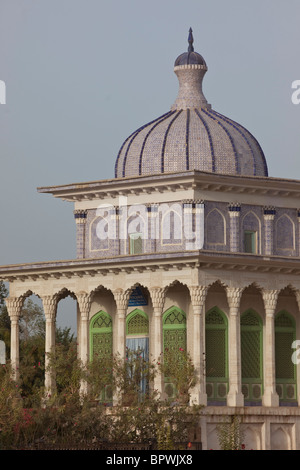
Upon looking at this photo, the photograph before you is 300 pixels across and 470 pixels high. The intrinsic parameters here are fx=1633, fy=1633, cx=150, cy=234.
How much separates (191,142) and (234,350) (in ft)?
28.6

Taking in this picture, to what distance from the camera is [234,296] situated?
55938 mm

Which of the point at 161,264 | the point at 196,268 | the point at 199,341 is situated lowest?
the point at 199,341

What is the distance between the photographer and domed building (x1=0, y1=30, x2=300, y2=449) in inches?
2191

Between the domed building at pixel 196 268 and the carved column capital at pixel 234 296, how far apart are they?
3 cm

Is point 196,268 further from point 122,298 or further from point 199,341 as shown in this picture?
point 122,298

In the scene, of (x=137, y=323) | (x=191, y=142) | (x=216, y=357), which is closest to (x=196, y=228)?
(x=191, y=142)

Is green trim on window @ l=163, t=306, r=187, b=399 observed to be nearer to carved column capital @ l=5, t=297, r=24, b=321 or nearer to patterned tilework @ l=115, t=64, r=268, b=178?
patterned tilework @ l=115, t=64, r=268, b=178

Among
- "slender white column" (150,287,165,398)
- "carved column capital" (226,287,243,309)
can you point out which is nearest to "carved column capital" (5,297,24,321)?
"slender white column" (150,287,165,398)

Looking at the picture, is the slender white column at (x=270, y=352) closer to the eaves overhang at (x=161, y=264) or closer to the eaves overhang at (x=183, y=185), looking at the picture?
the eaves overhang at (x=161, y=264)

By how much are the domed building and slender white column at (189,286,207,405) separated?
0.03 metres

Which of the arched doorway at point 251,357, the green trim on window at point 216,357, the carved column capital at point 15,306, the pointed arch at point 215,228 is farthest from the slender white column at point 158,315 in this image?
the carved column capital at point 15,306

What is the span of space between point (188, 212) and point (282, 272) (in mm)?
3927
